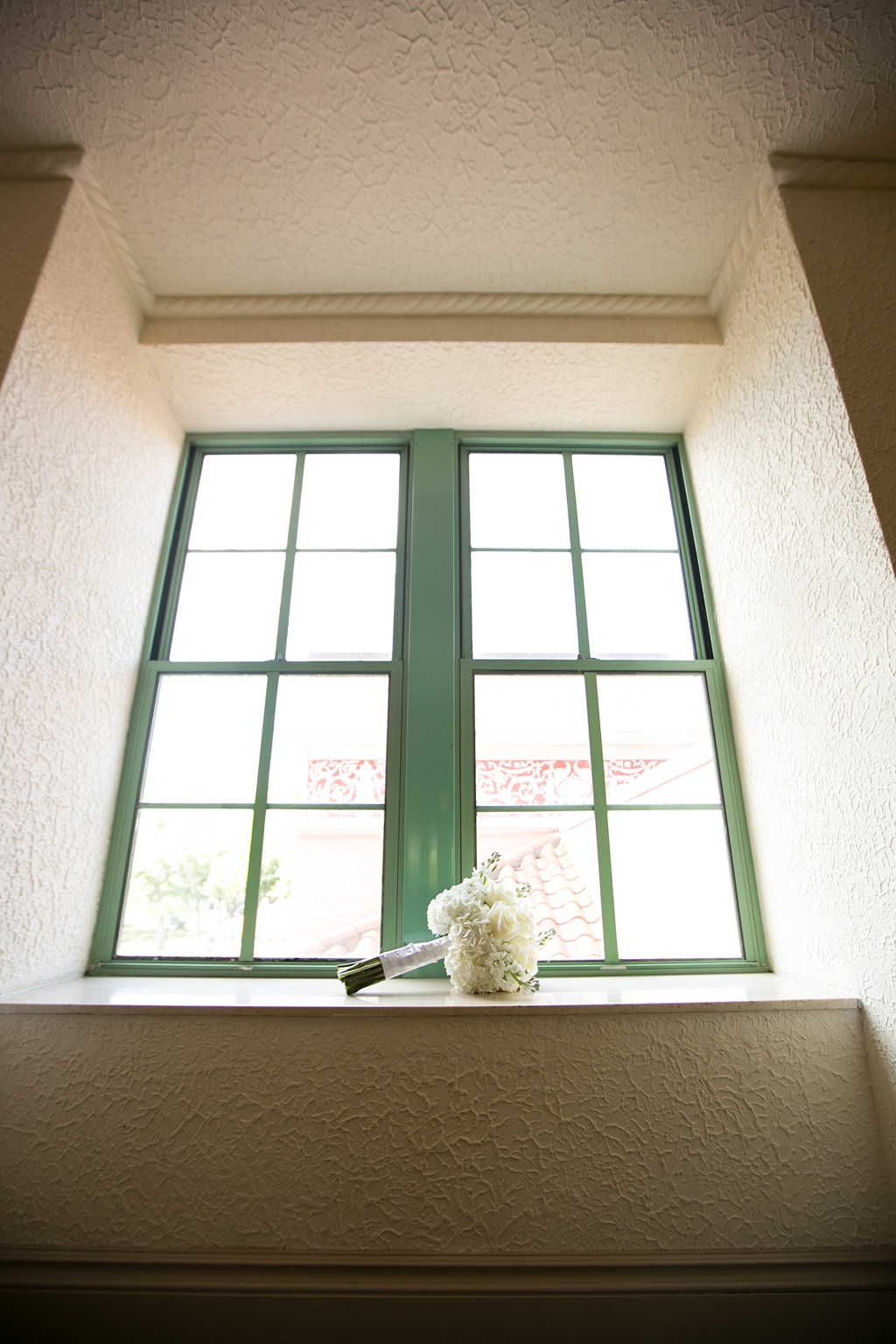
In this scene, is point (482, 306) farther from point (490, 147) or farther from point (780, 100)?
point (780, 100)

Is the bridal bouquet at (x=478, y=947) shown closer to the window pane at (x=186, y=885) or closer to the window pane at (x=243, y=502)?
the window pane at (x=186, y=885)

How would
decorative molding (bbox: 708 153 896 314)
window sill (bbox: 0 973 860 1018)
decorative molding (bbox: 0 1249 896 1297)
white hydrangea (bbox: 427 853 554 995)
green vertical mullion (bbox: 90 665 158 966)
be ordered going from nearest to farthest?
decorative molding (bbox: 0 1249 896 1297), window sill (bbox: 0 973 860 1018), white hydrangea (bbox: 427 853 554 995), decorative molding (bbox: 708 153 896 314), green vertical mullion (bbox: 90 665 158 966)

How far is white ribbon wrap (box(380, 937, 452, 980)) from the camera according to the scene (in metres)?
1.40

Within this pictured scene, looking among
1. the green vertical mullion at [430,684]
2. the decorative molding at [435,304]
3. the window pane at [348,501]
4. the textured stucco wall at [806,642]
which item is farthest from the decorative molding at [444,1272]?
the decorative molding at [435,304]

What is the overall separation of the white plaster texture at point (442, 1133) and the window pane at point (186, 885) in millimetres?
412

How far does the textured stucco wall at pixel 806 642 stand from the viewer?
48.8 inches

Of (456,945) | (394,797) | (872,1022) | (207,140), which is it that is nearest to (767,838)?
(872,1022)

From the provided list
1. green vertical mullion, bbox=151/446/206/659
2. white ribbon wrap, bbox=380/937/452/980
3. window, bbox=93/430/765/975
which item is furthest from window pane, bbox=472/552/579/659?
green vertical mullion, bbox=151/446/206/659

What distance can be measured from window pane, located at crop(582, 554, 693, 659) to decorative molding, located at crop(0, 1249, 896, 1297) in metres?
1.40

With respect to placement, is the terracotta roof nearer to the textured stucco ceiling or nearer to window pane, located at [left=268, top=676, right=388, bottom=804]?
window pane, located at [left=268, top=676, right=388, bottom=804]

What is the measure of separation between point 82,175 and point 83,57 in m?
0.24

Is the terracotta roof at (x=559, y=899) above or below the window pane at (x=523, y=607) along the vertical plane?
below

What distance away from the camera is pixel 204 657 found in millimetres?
1967

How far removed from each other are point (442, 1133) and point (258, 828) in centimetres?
89
